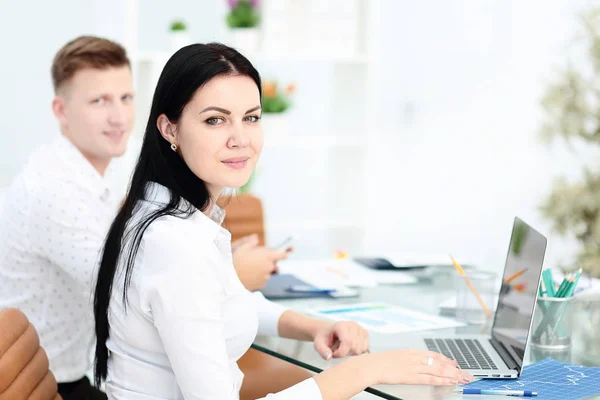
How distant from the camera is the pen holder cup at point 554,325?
1734 mm

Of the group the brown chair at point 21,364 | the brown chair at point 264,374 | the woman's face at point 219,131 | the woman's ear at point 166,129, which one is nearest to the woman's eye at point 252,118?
the woman's face at point 219,131

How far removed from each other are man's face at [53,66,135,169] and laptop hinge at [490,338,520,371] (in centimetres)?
115

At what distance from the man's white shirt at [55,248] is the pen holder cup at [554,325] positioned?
1.03 metres

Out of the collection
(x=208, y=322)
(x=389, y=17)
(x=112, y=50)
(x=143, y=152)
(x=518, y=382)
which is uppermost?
(x=389, y=17)

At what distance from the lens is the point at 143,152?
1.47 m

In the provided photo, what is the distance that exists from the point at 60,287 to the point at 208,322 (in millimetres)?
896

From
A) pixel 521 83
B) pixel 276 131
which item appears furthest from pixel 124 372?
pixel 521 83

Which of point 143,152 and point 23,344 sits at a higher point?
point 143,152

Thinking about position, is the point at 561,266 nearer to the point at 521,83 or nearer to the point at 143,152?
the point at 521,83

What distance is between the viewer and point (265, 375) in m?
2.18

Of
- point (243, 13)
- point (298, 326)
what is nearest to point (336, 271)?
point (298, 326)

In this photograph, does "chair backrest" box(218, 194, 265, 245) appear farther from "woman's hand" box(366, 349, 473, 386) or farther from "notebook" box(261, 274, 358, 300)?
"woman's hand" box(366, 349, 473, 386)

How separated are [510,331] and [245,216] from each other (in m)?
1.65

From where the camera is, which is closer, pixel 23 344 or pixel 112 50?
pixel 23 344
